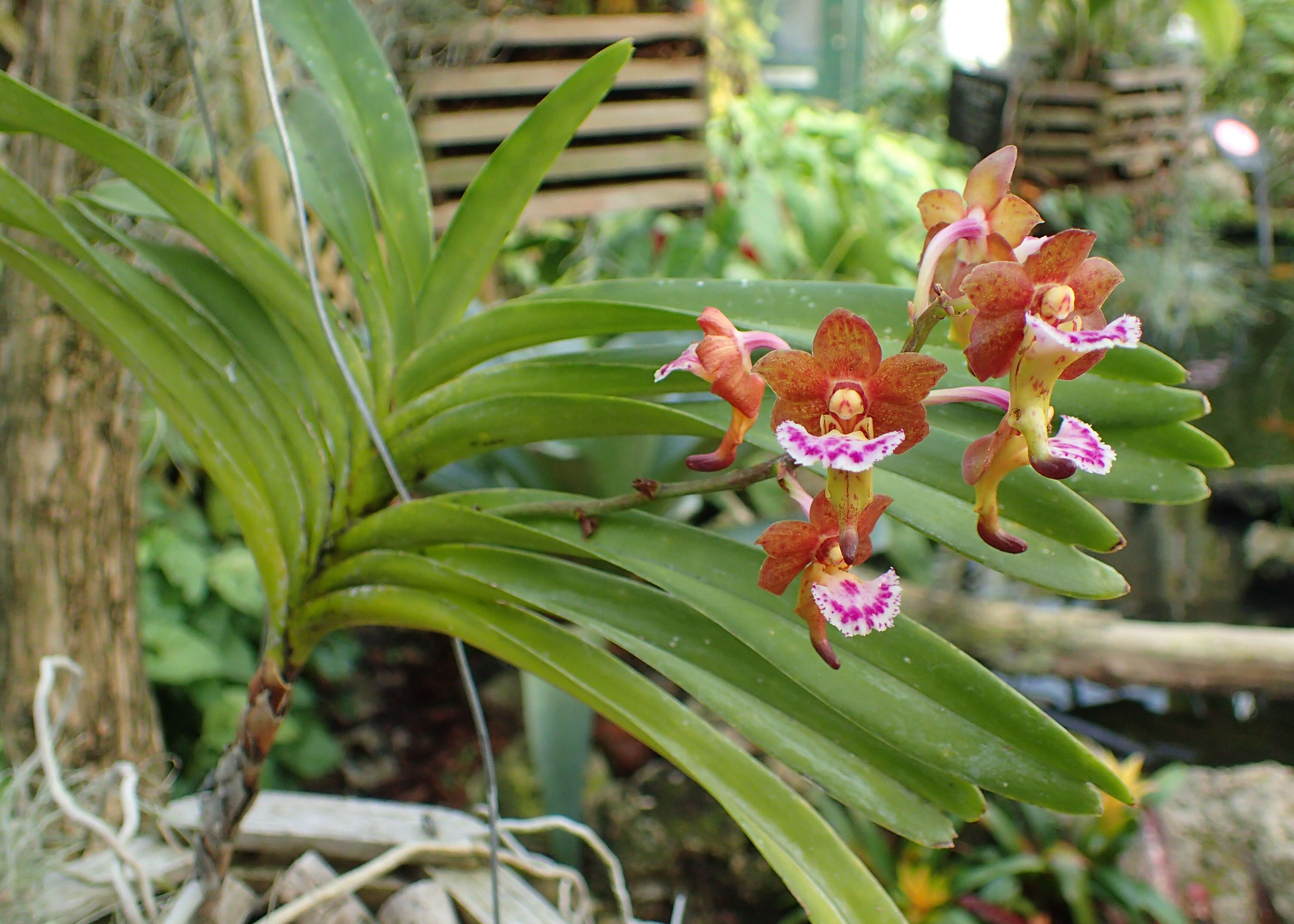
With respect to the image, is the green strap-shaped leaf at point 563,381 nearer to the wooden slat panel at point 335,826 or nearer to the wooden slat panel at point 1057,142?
the wooden slat panel at point 335,826

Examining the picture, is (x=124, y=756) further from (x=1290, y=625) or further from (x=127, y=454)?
(x=1290, y=625)

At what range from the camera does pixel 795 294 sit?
0.52 meters

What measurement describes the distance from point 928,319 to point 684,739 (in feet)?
0.87

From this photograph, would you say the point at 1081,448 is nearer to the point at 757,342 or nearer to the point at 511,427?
the point at 757,342

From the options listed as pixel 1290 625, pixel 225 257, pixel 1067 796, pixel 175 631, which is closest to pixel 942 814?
pixel 1067 796

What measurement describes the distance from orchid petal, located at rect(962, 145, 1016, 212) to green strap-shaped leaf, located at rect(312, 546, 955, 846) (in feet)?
0.88

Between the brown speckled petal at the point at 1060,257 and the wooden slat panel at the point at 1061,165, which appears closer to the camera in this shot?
the brown speckled petal at the point at 1060,257

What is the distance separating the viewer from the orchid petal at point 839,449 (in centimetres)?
28

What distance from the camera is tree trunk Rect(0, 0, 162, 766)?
2.74ft

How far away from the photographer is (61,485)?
844 millimetres

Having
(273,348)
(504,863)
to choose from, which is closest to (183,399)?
(273,348)

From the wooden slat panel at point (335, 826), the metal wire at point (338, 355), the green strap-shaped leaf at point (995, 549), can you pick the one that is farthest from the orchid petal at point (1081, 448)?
the wooden slat panel at point (335, 826)

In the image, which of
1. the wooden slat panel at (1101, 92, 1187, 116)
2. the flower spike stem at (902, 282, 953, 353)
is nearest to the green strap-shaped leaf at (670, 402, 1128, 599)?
the flower spike stem at (902, 282, 953, 353)

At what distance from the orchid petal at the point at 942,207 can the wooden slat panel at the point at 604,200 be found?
1148 mm
